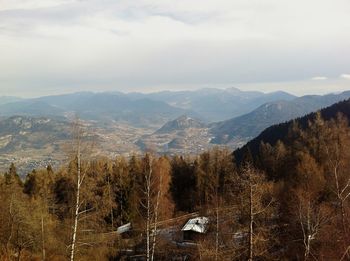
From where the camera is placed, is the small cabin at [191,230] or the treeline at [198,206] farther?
the small cabin at [191,230]

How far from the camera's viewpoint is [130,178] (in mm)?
69625

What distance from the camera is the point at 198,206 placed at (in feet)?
197

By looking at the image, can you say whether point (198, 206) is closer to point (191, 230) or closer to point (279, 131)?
point (191, 230)

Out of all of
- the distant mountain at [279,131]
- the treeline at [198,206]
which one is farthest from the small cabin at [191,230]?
the distant mountain at [279,131]

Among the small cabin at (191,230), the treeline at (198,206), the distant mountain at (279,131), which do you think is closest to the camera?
the treeline at (198,206)

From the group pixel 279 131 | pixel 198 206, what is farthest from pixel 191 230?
pixel 279 131

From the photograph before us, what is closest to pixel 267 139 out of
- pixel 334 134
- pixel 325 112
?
pixel 325 112

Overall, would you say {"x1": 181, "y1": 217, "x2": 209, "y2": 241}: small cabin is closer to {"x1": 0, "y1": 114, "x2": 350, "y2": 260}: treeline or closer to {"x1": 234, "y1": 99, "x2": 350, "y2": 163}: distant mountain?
{"x1": 0, "y1": 114, "x2": 350, "y2": 260}: treeline

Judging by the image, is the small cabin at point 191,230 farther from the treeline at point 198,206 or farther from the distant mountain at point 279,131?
the distant mountain at point 279,131

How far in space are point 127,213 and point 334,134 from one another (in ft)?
108

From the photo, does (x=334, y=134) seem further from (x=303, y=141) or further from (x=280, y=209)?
(x=280, y=209)

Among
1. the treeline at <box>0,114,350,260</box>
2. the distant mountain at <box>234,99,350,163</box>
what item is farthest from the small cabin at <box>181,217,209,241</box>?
the distant mountain at <box>234,99,350,163</box>

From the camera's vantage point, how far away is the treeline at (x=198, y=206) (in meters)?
22.7

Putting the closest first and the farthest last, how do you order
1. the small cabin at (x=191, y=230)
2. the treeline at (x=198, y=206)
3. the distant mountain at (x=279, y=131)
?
the treeline at (x=198, y=206)
the small cabin at (x=191, y=230)
the distant mountain at (x=279, y=131)
